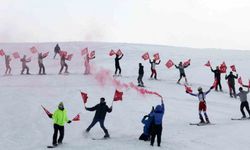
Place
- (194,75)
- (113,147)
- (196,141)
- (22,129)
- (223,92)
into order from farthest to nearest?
(194,75) → (223,92) → (22,129) → (196,141) → (113,147)

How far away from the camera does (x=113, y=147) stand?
15.3 m

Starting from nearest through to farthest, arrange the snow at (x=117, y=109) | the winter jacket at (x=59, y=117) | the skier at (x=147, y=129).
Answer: the winter jacket at (x=59, y=117) → the skier at (x=147, y=129) → the snow at (x=117, y=109)

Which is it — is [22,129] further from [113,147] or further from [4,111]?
[113,147]

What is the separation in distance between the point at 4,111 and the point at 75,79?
848 cm

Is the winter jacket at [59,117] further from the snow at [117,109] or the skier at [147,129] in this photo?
the skier at [147,129]

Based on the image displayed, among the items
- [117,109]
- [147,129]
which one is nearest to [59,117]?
[147,129]

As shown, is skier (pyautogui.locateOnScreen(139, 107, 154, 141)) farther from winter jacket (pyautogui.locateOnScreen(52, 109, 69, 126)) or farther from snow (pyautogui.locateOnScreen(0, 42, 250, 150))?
winter jacket (pyautogui.locateOnScreen(52, 109, 69, 126))

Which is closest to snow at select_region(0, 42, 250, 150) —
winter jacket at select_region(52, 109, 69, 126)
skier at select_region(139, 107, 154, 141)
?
skier at select_region(139, 107, 154, 141)

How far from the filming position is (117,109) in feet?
72.8

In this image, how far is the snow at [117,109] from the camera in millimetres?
16406

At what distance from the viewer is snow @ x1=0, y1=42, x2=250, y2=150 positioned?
16.4m

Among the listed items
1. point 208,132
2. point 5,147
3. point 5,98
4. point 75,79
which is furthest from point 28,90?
point 208,132

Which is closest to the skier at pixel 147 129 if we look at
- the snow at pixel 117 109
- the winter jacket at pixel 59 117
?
the snow at pixel 117 109

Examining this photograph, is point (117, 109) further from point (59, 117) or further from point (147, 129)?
point (59, 117)
